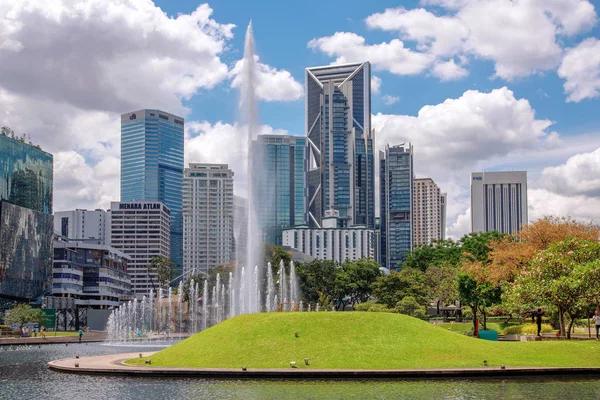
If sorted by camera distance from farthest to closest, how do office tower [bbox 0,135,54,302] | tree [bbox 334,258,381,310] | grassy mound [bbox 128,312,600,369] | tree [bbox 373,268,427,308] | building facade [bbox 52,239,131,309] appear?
building facade [bbox 52,239,131,309], office tower [bbox 0,135,54,302], tree [bbox 334,258,381,310], tree [bbox 373,268,427,308], grassy mound [bbox 128,312,600,369]

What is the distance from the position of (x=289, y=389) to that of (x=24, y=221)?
131 metres

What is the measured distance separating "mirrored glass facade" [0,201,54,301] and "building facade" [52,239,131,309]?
12557 millimetres

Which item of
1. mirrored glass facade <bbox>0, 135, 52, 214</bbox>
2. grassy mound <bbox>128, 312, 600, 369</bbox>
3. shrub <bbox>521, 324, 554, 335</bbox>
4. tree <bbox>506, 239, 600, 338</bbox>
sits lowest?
shrub <bbox>521, 324, 554, 335</bbox>

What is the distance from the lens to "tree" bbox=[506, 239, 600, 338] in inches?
2087

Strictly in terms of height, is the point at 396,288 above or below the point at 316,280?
below

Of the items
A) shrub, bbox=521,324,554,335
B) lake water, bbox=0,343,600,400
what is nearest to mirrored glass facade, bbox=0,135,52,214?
shrub, bbox=521,324,554,335

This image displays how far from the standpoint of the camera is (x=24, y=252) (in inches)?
5940

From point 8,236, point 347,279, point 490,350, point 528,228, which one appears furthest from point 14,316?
point 490,350

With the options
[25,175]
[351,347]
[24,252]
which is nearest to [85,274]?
[24,252]

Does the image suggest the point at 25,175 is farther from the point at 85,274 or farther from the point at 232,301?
the point at 232,301

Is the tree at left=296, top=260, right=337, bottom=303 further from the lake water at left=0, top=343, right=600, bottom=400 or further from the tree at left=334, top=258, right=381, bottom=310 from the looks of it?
the lake water at left=0, top=343, right=600, bottom=400

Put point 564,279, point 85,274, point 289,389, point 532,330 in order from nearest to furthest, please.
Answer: point 289,389 → point 564,279 → point 532,330 → point 85,274

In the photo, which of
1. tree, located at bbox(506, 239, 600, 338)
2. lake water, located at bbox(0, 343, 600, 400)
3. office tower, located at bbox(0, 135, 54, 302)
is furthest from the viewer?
office tower, located at bbox(0, 135, 54, 302)

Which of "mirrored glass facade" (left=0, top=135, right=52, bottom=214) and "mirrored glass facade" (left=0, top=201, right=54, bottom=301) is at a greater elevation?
"mirrored glass facade" (left=0, top=135, right=52, bottom=214)
